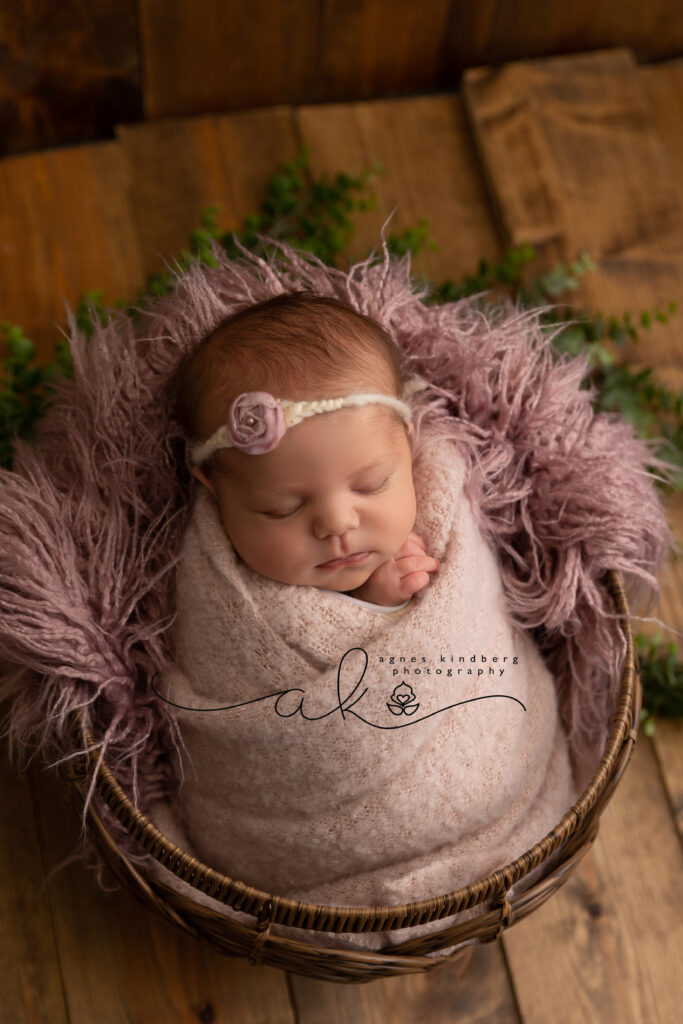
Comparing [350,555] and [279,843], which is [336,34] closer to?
[350,555]

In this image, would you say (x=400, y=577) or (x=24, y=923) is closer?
(x=400, y=577)

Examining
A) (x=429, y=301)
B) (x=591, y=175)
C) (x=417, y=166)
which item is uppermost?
(x=417, y=166)

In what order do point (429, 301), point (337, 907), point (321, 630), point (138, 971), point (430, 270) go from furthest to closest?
point (430, 270)
point (429, 301)
point (138, 971)
point (321, 630)
point (337, 907)

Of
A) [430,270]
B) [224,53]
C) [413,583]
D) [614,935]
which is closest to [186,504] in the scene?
[413,583]

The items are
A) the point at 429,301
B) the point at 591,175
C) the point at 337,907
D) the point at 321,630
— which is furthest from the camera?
the point at 591,175

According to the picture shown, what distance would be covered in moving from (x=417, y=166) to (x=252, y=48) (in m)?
0.35

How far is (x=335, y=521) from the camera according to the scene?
3.55 feet

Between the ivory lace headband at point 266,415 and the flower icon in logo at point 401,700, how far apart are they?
0.30m

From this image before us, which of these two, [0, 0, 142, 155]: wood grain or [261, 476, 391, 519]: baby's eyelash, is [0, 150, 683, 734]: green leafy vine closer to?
[0, 0, 142, 155]: wood grain

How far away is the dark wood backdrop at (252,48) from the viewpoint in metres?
1.63

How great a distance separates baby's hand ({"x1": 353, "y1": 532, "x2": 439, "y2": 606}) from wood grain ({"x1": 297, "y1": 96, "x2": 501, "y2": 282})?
26.7 inches

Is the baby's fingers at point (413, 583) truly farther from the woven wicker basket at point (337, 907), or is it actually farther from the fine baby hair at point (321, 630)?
the woven wicker basket at point (337, 907)

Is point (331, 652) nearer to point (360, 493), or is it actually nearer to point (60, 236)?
point (360, 493)

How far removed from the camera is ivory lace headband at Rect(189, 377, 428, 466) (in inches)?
41.3
